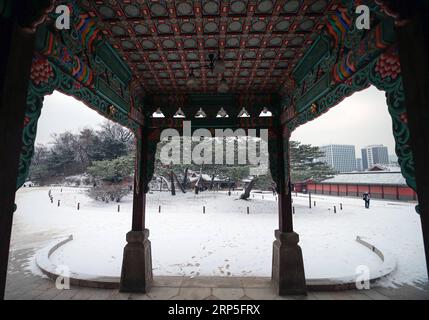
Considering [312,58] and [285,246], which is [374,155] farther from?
[312,58]

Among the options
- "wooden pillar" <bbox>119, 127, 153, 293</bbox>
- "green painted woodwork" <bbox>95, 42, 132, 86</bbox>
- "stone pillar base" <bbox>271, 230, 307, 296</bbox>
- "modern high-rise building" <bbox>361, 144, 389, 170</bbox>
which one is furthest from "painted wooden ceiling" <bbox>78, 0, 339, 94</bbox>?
"modern high-rise building" <bbox>361, 144, 389, 170</bbox>

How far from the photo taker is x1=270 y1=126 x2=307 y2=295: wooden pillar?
4609mm

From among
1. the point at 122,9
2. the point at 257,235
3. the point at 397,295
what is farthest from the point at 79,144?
the point at 397,295

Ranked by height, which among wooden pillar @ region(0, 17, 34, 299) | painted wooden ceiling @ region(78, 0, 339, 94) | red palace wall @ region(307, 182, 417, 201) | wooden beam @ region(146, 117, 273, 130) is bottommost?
red palace wall @ region(307, 182, 417, 201)

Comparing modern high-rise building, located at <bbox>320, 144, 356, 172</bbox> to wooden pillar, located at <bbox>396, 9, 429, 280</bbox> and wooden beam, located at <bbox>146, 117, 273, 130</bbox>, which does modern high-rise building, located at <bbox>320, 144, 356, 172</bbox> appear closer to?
wooden beam, located at <bbox>146, 117, 273, 130</bbox>

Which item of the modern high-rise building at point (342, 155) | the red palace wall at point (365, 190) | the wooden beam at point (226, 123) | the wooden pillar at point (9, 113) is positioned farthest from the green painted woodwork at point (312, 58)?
the modern high-rise building at point (342, 155)

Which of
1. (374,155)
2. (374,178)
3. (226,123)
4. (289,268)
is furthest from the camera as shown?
(374,155)

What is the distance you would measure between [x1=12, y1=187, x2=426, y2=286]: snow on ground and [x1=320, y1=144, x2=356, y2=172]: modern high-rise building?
152 m

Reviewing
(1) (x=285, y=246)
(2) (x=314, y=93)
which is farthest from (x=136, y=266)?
(2) (x=314, y=93)

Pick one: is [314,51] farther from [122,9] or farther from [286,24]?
[122,9]

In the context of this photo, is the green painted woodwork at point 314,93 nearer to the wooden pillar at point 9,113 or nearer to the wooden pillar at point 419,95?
the wooden pillar at point 419,95

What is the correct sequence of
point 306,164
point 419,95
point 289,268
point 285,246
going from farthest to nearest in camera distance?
point 306,164, point 285,246, point 289,268, point 419,95

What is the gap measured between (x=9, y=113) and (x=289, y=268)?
17.2 ft

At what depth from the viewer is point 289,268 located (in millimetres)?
4645
